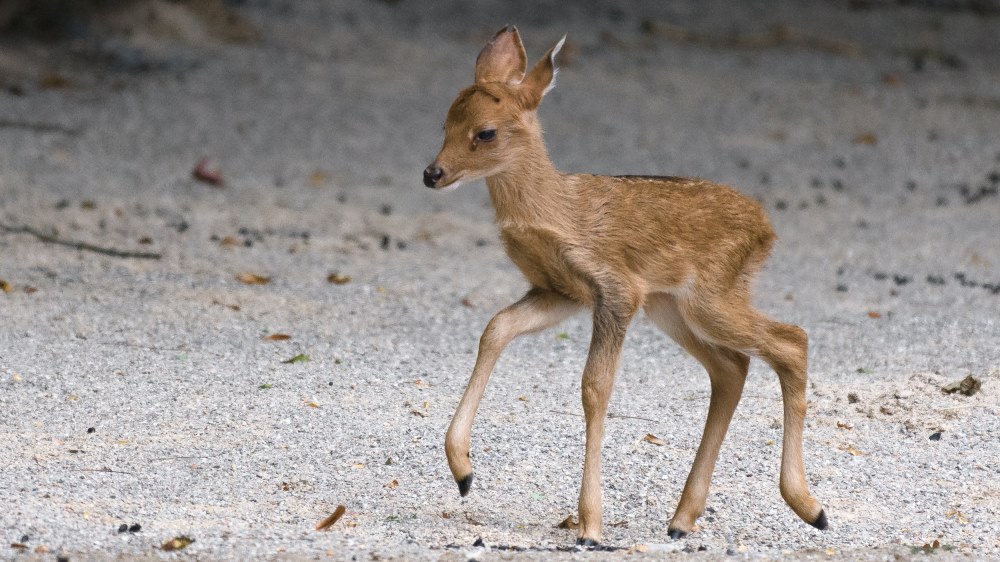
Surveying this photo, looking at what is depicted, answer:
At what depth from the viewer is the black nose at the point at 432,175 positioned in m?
4.64

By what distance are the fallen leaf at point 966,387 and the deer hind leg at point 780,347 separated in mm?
1793

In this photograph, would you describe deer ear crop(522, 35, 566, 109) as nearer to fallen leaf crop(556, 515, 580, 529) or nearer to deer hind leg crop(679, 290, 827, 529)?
deer hind leg crop(679, 290, 827, 529)

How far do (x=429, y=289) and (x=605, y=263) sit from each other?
4181mm

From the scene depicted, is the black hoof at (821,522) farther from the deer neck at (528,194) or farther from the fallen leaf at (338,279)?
the fallen leaf at (338,279)

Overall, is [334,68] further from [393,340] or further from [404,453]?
[404,453]

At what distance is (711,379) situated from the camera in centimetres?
538

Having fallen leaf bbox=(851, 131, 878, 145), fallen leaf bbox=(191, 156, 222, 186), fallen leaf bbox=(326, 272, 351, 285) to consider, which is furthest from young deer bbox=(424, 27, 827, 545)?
fallen leaf bbox=(851, 131, 878, 145)

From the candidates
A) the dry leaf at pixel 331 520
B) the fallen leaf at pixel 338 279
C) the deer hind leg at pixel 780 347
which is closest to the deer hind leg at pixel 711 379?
the deer hind leg at pixel 780 347

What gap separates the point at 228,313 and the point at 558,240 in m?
3.63

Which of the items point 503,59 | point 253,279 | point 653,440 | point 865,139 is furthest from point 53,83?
point 503,59

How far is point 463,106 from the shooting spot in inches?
190

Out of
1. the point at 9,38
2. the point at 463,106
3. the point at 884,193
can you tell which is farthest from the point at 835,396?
the point at 9,38

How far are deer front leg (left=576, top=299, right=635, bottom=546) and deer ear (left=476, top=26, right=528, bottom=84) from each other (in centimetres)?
90

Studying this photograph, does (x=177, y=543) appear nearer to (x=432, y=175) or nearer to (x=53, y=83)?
(x=432, y=175)
